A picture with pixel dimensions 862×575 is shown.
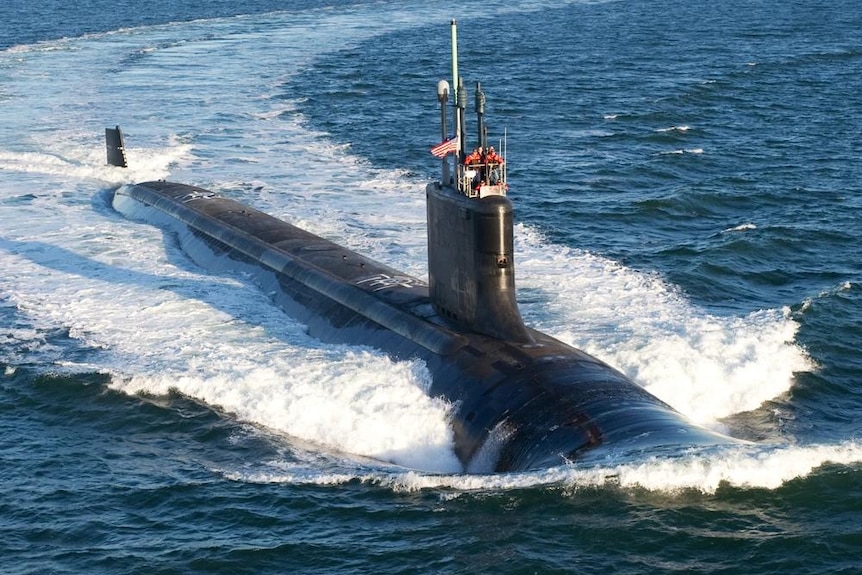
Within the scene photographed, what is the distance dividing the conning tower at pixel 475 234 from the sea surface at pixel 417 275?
2025 millimetres

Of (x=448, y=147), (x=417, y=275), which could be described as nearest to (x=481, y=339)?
(x=448, y=147)

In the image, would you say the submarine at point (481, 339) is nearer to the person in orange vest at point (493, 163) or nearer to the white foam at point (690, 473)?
the person in orange vest at point (493, 163)

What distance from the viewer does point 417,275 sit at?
33500mm

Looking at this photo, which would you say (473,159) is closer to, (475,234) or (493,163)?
(493,163)

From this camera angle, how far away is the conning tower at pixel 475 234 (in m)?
23.1

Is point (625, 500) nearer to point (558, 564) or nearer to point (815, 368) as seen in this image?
point (558, 564)

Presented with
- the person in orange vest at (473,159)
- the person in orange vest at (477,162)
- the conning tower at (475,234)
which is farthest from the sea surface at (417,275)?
the person in orange vest at (473,159)

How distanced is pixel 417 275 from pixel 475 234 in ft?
34.3

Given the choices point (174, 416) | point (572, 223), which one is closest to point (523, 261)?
point (572, 223)

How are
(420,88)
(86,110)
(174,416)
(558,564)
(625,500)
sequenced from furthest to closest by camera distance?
(420,88) → (86,110) → (174,416) → (625,500) → (558,564)

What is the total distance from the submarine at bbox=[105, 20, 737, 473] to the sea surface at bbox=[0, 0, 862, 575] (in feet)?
2.30

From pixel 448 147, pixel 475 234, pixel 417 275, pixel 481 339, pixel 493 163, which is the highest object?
pixel 448 147

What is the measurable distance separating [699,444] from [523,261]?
16.0 meters

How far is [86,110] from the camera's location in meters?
58.3
